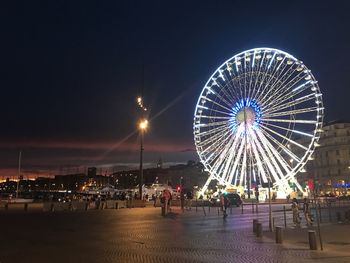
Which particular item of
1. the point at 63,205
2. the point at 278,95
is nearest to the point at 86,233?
the point at 63,205

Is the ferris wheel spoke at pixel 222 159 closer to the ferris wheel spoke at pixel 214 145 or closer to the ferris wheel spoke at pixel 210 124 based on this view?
the ferris wheel spoke at pixel 214 145

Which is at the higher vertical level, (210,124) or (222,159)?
(210,124)

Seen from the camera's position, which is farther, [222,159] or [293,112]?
[222,159]

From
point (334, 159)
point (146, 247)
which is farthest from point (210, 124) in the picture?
point (334, 159)

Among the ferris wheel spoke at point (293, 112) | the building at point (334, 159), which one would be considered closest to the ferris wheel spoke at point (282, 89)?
the ferris wheel spoke at point (293, 112)

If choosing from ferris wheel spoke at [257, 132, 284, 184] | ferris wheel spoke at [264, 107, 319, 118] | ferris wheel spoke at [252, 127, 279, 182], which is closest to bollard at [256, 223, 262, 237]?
ferris wheel spoke at [264, 107, 319, 118]

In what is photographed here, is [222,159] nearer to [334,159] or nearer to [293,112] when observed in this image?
[293,112]

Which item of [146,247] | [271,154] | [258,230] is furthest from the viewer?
[271,154]

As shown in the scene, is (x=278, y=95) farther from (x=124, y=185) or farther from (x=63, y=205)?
(x=124, y=185)

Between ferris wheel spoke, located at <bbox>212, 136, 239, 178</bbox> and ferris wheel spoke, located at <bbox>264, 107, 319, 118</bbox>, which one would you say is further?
ferris wheel spoke, located at <bbox>212, 136, 239, 178</bbox>

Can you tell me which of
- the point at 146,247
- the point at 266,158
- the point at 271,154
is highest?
the point at 271,154

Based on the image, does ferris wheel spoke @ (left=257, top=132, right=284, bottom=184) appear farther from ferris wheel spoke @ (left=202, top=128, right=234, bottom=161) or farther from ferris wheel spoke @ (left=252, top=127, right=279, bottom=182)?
ferris wheel spoke @ (left=202, top=128, right=234, bottom=161)

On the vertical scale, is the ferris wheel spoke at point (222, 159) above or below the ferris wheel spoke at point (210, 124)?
below

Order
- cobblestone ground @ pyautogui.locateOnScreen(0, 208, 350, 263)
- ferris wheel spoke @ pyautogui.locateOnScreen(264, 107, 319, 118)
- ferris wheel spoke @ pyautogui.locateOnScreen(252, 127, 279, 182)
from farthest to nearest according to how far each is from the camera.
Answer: ferris wheel spoke @ pyautogui.locateOnScreen(252, 127, 279, 182) → ferris wheel spoke @ pyautogui.locateOnScreen(264, 107, 319, 118) → cobblestone ground @ pyautogui.locateOnScreen(0, 208, 350, 263)
